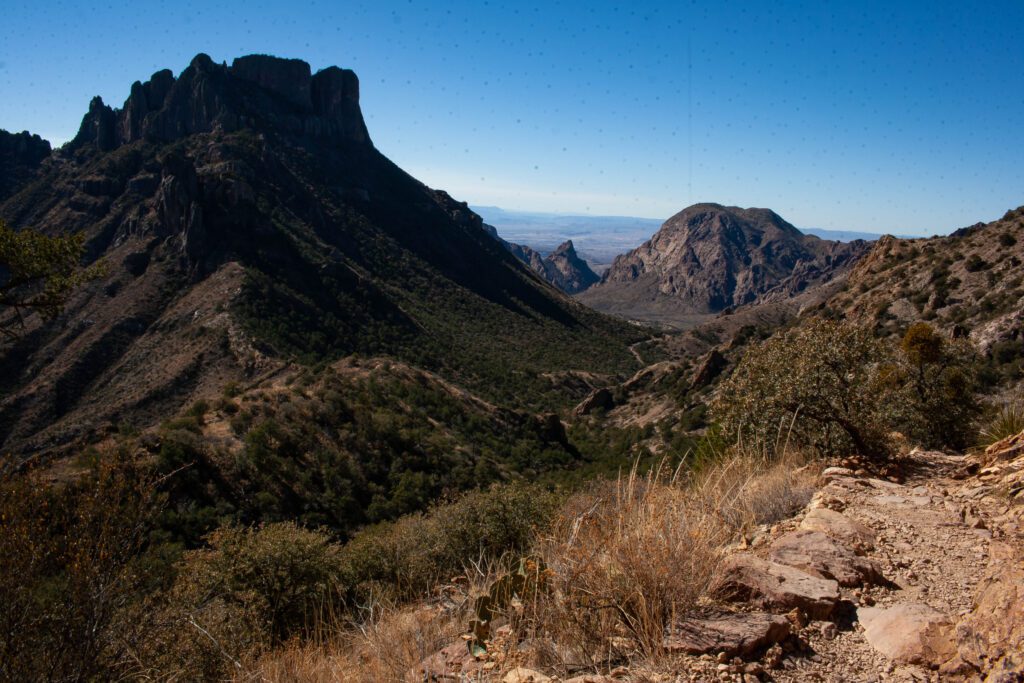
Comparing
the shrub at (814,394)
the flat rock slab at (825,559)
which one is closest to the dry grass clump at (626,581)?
the flat rock slab at (825,559)

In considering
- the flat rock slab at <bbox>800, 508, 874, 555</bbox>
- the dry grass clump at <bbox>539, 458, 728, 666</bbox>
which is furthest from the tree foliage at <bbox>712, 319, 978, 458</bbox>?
the dry grass clump at <bbox>539, 458, 728, 666</bbox>

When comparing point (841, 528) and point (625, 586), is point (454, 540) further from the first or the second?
point (625, 586)

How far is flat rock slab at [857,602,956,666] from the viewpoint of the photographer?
3135 mm

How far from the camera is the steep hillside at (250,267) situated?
45062mm

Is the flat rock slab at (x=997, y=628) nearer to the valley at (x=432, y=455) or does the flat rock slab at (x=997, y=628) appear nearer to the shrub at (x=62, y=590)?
the valley at (x=432, y=455)

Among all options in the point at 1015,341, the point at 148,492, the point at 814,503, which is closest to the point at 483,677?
the point at 148,492

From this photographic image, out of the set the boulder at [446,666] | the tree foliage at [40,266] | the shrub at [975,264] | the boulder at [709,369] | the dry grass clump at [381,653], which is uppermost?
the shrub at [975,264]

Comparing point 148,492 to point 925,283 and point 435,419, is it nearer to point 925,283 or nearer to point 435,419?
point 435,419

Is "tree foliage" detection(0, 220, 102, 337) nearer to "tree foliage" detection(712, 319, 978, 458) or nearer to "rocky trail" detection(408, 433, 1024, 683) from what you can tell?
"rocky trail" detection(408, 433, 1024, 683)

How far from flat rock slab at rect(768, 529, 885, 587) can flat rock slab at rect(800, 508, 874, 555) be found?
175 mm

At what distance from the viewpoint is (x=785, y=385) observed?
8570mm

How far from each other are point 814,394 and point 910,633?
553 cm

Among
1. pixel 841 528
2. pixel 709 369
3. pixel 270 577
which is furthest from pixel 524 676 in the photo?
pixel 709 369

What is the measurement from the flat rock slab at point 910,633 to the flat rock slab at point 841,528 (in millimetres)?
823
